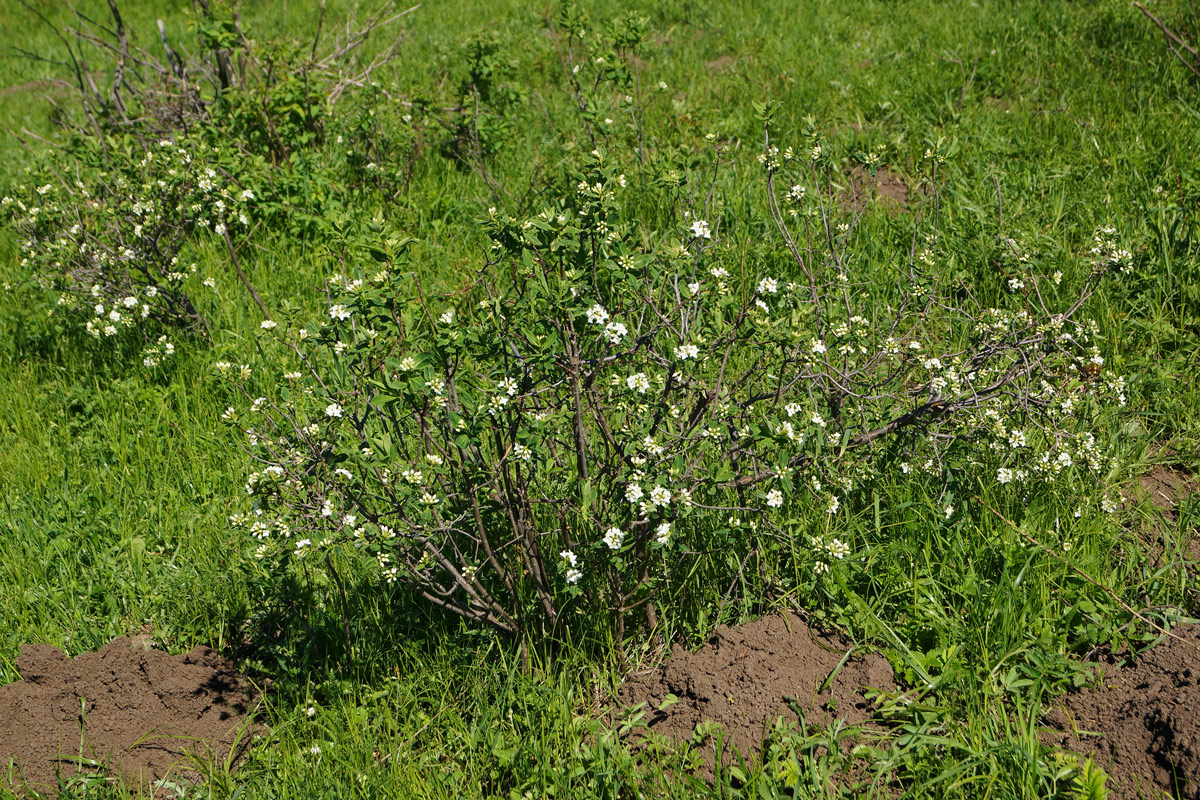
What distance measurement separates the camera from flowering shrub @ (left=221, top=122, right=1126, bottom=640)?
8.88 feet

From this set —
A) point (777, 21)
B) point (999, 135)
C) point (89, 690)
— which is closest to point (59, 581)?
point (89, 690)

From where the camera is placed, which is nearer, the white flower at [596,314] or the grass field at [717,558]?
the white flower at [596,314]

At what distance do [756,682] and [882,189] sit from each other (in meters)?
3.80

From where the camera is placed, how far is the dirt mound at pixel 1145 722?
8.11 ft

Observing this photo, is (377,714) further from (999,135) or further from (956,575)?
(999,135)

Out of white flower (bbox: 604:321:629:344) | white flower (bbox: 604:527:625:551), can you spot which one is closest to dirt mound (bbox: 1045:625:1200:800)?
white flower (bbox: 604:527:625:551)

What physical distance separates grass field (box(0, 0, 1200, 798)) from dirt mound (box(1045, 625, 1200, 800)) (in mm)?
106

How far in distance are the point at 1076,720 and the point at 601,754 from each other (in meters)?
1.48

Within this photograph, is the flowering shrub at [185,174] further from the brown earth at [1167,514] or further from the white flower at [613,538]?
the brown earth at [1167,514]

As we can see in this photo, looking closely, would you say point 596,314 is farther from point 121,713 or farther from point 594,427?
point 121,713

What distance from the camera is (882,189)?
18.5ft

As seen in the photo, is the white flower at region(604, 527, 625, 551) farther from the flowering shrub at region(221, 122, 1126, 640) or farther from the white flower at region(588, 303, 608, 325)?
the white flower at region(588, 303, 608, 325)

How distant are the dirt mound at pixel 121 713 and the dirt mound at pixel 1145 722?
8.86ft

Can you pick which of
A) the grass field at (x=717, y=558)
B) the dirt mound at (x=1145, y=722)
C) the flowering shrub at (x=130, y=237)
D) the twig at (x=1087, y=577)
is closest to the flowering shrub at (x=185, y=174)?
the flowering shrub at (x=130, y=237)
